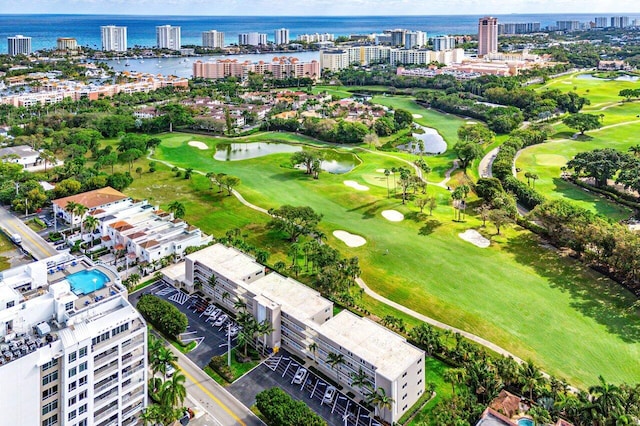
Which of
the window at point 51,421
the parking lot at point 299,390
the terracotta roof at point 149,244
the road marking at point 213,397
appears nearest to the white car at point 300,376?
the parking lot at point 299,390

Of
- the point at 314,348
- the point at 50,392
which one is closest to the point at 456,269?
the point at 314,348

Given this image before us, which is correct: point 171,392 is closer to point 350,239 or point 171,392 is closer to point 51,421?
point 51,421

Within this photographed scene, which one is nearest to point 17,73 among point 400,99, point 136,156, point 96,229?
point 136,156

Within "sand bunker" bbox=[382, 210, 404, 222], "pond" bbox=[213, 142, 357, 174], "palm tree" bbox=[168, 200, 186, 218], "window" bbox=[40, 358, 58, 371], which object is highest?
"pond" bbox=[213, 142, 357, 174]

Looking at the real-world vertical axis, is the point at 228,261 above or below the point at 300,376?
above

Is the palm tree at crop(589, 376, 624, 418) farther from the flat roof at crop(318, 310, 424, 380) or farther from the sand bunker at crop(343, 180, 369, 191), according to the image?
the sand bunker at crop(343, 180, 369, 191)

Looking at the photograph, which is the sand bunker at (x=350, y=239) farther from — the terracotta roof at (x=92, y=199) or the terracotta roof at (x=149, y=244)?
the terracotta roof at (x=92, y=199)

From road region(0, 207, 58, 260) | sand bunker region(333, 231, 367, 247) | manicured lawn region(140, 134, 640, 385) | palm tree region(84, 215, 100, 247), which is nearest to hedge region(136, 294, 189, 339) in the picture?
manicured lawn region(140, 134, 640, 385)
